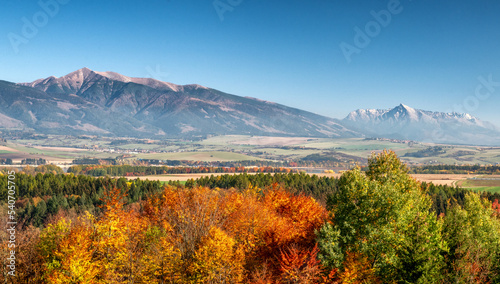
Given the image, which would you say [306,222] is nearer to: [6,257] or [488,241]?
[488,241]

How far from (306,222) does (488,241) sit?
3683 cm

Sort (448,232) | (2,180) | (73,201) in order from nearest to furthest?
(448,232) → (73,201) → (2,180)


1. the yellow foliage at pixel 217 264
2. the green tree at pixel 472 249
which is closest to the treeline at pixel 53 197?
the yellow foliage at pixel 217 264

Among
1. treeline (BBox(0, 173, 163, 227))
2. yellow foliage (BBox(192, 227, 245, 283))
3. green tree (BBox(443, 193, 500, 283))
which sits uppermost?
green tree (BBox(443, 193, 500, 283))

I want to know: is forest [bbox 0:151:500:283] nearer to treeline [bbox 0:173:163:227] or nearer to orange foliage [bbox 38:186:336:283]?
orange foliage [bbox 38:186:336:283]

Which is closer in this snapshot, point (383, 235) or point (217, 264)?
point (383, 235)

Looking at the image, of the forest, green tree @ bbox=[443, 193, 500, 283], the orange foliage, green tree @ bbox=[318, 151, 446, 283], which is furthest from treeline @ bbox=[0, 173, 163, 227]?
green tree @ bbox=[443, 193, 500, 283]

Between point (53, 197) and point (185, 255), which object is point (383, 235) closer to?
point (185, 255)

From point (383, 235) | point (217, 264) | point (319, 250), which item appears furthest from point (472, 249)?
point (217, 264)

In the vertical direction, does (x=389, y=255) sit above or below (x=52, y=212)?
above

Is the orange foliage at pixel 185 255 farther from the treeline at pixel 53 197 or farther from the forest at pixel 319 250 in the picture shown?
the treeline at pixel 53 197

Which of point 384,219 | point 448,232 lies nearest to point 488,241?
point 448,232

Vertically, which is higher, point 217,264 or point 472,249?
point 472,249

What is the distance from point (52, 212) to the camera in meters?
164
